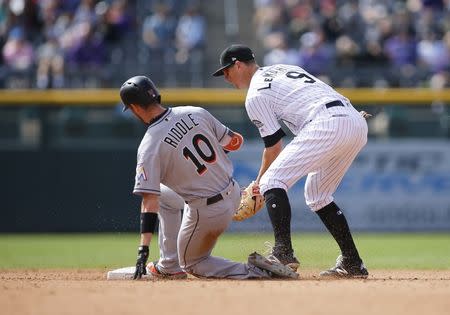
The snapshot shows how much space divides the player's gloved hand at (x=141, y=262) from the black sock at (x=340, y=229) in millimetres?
1475

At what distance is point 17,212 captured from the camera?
1383cm

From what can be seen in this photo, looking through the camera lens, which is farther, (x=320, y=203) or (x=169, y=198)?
(x=320, y=203)

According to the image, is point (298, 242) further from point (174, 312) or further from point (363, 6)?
point (174, 312)

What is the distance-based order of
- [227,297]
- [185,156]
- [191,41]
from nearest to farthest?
[227,297], [185,156], [191,41]

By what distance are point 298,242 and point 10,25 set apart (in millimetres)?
6217

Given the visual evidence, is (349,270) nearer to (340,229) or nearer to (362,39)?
(340,229)

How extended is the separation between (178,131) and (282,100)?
0.80m

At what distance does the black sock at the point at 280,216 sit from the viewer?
7039 mm

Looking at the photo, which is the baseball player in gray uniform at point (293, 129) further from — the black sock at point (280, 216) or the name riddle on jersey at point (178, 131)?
the name riddle on jersey at point (178, 131)

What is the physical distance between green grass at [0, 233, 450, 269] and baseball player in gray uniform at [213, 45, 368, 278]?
2116mm

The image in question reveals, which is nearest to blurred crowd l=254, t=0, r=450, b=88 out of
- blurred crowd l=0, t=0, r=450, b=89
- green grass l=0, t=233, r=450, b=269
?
blurred crowd l=0, t=0, r=450, b=89

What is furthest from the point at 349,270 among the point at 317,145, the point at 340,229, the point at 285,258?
the point at 317,145

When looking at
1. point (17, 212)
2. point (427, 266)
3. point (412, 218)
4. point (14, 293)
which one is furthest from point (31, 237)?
point (14, 293)

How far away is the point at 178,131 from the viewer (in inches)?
281
